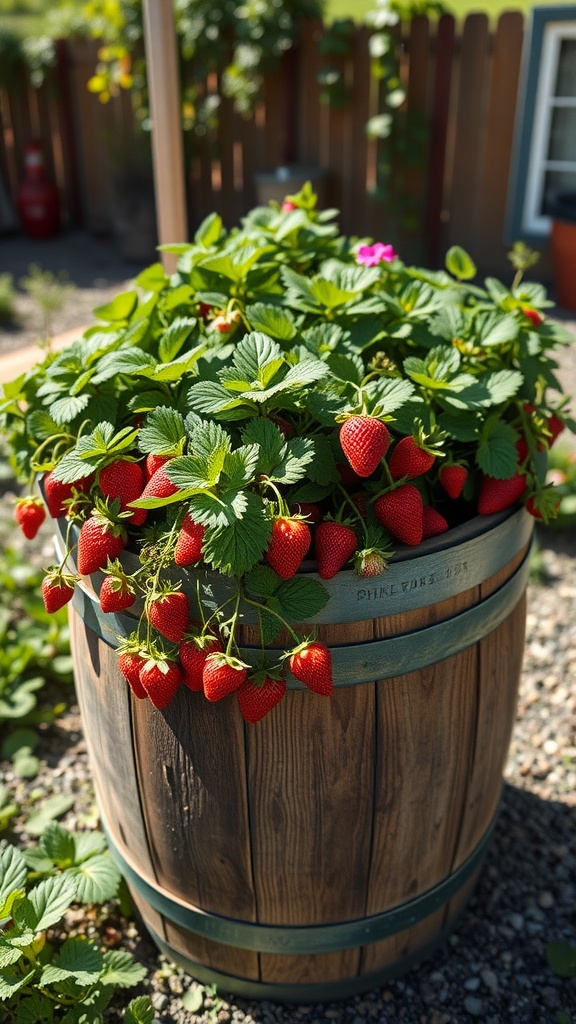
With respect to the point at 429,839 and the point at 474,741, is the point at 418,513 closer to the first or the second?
the point at 474,741

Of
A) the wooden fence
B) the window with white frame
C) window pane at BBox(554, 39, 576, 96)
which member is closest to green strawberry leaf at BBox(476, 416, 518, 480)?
the window with white frame

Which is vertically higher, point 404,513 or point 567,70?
point 567,70

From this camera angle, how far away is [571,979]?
167 centimetres

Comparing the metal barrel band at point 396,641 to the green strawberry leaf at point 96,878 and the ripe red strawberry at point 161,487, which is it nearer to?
the ripe red strawberry at point 161,487

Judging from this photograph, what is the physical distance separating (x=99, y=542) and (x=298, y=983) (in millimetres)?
919

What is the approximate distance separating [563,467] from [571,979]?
1914 millimetres

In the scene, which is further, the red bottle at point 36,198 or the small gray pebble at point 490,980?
the red bottle at point 36,198

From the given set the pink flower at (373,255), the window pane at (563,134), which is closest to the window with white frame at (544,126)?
the window pane at (563,134)

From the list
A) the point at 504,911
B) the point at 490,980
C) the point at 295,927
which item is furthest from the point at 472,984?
the point at 295,927

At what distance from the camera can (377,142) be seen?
579cm

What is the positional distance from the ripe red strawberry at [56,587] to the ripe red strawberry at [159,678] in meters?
0.19

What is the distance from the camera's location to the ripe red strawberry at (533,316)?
61.7 inches

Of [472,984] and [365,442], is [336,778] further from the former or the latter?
[472,984]

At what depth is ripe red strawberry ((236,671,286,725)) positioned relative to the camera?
3.74 feet
